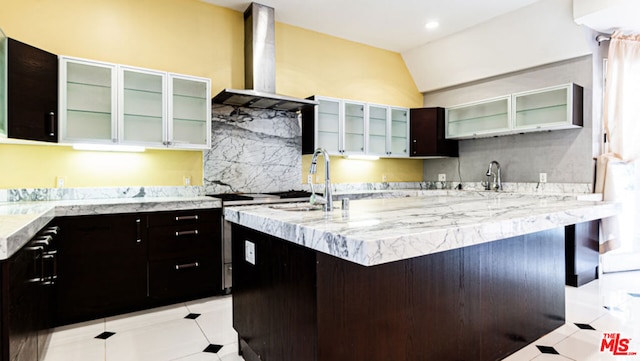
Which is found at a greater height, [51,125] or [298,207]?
[51,125]

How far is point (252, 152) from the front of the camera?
416 cm

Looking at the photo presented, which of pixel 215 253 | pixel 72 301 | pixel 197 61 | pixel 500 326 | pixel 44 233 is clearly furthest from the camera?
pixel 197 61

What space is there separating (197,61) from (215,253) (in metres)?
2.14

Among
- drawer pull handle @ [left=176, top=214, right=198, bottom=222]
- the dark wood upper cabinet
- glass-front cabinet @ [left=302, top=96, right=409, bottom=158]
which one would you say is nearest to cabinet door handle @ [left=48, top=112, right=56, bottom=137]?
drawer pull handle @ [left=176, top=214, right=198, bottom=222]

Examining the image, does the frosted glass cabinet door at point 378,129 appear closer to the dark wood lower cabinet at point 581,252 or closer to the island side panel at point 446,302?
the dark wood lower cabinet at point 581,252

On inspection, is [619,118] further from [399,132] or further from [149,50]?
[149,50]

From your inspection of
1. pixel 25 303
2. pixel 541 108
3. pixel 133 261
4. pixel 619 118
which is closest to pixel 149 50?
pixel 133 261

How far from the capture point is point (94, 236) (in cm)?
277

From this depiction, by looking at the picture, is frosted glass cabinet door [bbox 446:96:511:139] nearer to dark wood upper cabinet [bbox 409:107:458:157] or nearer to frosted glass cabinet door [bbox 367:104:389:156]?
dark wood upper cabinet [bbox 409:107:458:157]

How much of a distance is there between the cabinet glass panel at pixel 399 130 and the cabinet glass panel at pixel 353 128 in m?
0.60

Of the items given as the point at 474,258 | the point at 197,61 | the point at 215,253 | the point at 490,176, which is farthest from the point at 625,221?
the point at 197,61

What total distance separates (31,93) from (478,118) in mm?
5023

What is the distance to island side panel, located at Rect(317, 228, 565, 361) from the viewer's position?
4.54ft

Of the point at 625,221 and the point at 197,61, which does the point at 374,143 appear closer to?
the point at 197,61
